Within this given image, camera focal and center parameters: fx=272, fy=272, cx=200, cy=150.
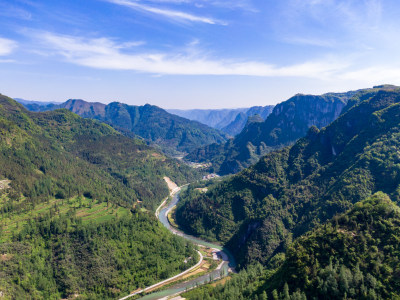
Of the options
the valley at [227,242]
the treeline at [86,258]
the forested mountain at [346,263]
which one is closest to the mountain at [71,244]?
the treeline at [86,258]

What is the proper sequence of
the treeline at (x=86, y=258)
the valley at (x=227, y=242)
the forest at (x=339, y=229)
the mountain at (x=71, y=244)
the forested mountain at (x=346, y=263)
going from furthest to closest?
the mountain at (x=71, y=244)
the treeline at (x=86, y=258)
the valley at (x=227, y=242)
the forest at (x=339, y=229)
the forested mountain at (x=346, y=263)

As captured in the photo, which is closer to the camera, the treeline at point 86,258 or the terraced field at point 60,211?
the treeline at point 86,258

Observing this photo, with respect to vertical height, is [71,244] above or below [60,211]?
below

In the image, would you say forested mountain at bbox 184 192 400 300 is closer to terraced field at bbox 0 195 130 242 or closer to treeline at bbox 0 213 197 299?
treeline at bbox 0 213 197 299

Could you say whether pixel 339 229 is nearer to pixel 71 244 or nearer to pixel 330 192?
pixel 330 192

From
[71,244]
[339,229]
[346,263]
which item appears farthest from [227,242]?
[346,263]

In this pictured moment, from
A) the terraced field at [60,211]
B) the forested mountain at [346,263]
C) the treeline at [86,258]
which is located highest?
the forested mountain at [346,263]

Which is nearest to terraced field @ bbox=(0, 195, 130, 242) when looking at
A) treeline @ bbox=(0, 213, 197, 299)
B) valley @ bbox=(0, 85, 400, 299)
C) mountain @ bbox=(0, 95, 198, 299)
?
mountain @ bbox=(0, 95, 198, 299)

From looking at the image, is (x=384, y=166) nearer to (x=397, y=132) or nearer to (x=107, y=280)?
(x=397, y=132)

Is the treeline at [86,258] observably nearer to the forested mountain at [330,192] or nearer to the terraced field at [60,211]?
the terraced field at [60,211]

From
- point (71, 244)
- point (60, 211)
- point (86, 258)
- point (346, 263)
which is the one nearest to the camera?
point (346, 263)

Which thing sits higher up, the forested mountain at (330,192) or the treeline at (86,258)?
the forested mountain at (330,192)
